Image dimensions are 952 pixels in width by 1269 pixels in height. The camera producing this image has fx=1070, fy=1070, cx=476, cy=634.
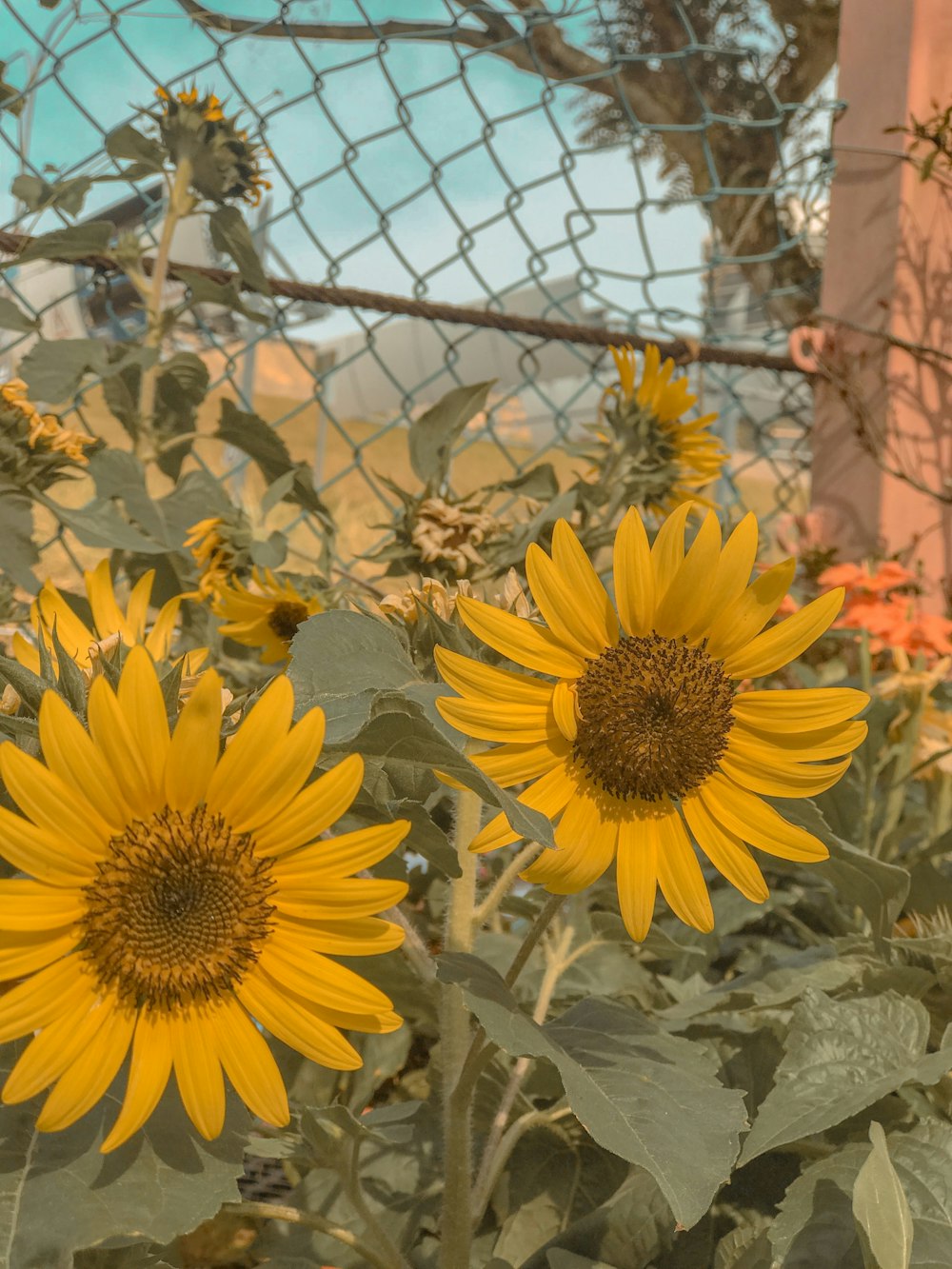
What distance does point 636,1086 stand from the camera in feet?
1.56

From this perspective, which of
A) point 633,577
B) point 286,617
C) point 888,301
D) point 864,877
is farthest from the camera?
point 888,301

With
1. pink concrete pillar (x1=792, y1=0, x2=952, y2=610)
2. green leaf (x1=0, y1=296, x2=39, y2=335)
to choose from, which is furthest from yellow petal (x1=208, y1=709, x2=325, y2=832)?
pink concrete pillar (x1=792, y1=0, x2=952, y2=610)

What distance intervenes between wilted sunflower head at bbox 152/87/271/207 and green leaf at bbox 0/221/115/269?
10cm

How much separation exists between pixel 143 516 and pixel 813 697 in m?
0.62

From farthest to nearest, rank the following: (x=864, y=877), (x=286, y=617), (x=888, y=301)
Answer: (x=888, y=301)
(x=286, y=617)
(x=864, y=877)

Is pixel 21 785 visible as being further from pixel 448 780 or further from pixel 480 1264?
pixel 480 1264

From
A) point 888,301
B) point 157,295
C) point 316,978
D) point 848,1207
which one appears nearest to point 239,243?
point 157,295

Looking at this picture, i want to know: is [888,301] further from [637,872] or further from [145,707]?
[145,707]

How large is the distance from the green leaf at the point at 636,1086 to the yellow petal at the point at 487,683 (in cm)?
12

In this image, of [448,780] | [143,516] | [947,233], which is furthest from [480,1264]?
[947,233]

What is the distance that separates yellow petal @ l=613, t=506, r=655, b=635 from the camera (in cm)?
46

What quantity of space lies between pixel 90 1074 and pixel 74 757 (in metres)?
0.11

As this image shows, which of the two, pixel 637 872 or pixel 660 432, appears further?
pixel 660 432

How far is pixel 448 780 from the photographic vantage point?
428mm
